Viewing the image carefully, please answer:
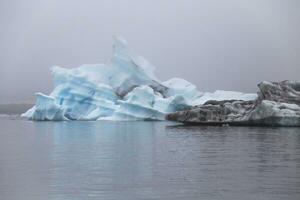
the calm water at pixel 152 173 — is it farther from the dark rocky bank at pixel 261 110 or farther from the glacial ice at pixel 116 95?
the glacial ice at pixel 116 95

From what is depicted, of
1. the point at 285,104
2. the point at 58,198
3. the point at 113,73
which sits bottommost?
the point at 58,198

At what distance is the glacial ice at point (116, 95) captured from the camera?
142 ft

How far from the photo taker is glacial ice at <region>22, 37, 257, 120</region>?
43312 millimetres

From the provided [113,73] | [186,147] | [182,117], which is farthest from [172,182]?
[113,73]

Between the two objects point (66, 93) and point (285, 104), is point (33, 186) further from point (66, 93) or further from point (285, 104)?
point (66, 93)

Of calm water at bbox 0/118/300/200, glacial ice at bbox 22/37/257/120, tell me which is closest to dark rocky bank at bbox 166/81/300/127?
glacial ice at bbox 22/37/257/120

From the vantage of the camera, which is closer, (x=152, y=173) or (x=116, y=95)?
(x=152, y=173)

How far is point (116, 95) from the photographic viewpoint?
46906 mm

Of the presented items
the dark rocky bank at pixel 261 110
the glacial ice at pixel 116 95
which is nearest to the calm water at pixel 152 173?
the dark rocky bank at pixel 261 110

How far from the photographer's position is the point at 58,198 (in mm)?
9758

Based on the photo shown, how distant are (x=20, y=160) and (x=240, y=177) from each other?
7.32m

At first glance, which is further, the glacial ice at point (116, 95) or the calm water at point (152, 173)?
the glacial ice at point (116, 95)

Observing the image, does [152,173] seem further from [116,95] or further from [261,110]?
[116,95]

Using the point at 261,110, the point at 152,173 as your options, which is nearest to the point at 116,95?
the point at 261,110
